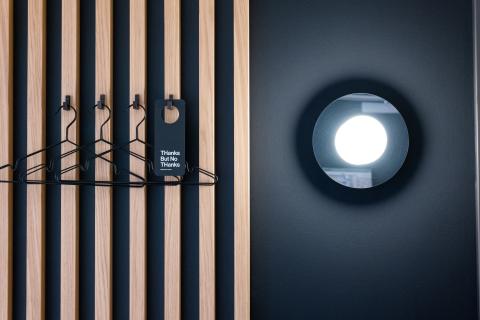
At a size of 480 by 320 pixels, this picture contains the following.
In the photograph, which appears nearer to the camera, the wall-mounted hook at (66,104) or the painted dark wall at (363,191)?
the wall-mounted hook at (66,104)

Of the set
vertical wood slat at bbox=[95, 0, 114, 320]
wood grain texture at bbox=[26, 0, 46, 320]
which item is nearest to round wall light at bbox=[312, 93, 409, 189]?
vertical wood slat at bbox=[95, 0, 114, 320]

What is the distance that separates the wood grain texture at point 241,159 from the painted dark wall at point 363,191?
0.08 metres

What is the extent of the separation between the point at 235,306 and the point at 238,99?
28.2 inches

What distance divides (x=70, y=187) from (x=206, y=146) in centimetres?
49

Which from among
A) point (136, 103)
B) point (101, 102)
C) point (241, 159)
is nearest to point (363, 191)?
point (241, 159)

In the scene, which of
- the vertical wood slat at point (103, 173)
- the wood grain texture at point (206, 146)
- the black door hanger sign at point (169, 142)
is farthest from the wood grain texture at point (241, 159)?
the vertical wood slat at point (103, 173)

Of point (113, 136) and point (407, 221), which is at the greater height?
point (113, 136)

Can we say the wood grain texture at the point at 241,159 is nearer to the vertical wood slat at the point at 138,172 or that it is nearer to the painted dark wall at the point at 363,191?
the painted dark wall at the point at 363,191

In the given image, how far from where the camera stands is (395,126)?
5.21 ft

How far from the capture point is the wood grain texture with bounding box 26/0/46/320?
1498 mm

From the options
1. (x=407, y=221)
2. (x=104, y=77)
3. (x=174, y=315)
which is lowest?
(x=174, y=315)

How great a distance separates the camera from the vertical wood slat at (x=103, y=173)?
1496 mm

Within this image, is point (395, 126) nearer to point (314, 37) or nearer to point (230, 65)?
point (314, 37)

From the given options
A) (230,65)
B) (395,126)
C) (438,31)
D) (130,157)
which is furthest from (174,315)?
(438,31)
